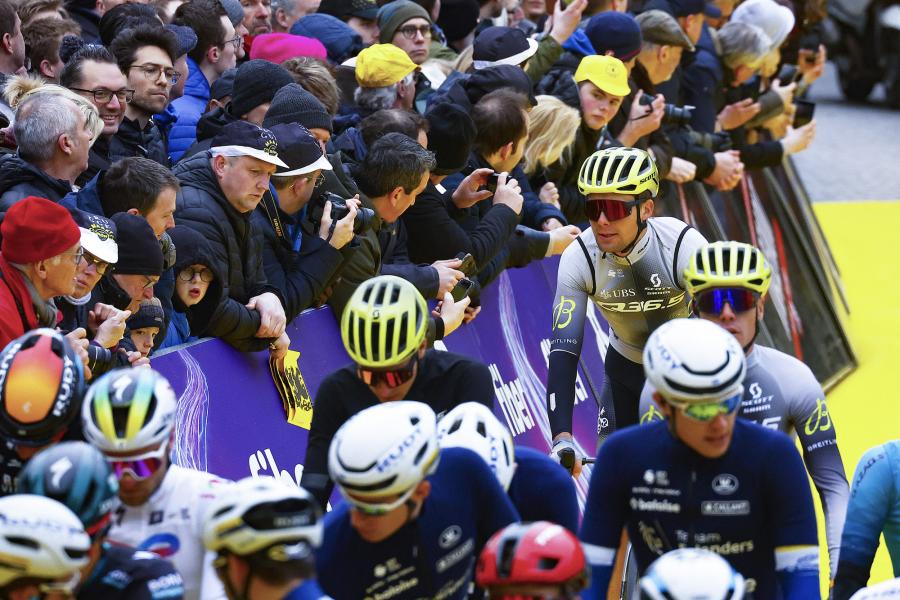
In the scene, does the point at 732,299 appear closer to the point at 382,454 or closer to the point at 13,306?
the point at 382,454

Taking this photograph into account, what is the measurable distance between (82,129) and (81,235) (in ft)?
2.81

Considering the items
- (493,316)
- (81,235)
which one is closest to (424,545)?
(81,235)

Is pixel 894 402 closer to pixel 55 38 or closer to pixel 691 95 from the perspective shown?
pixel 691 95

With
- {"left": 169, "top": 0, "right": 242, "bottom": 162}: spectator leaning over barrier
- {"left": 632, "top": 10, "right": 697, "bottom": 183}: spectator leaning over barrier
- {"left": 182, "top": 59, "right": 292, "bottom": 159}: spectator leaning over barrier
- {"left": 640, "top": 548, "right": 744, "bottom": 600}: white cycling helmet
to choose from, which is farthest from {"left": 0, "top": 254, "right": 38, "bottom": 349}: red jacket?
{"left": 632, "top": 10, "right": 697, "bottom": 183}: spectator leaning over barrier

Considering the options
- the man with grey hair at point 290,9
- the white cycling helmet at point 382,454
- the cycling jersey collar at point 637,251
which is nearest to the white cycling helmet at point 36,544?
the white cycling helmet at point 382,454

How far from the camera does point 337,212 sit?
27.7ft

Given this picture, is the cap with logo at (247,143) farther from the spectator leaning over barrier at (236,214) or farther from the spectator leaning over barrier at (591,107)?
the spectator leaning over barrier at (591,107)

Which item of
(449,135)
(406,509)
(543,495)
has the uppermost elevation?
(406,509)

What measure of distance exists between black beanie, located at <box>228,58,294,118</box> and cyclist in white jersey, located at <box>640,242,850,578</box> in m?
3.15

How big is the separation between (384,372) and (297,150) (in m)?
2.50

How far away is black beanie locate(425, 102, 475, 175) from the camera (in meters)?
9.73

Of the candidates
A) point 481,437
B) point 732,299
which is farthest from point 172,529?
point 732,299

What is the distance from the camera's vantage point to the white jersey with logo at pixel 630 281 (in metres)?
8.23

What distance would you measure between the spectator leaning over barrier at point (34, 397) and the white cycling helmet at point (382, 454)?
95 centimetres
